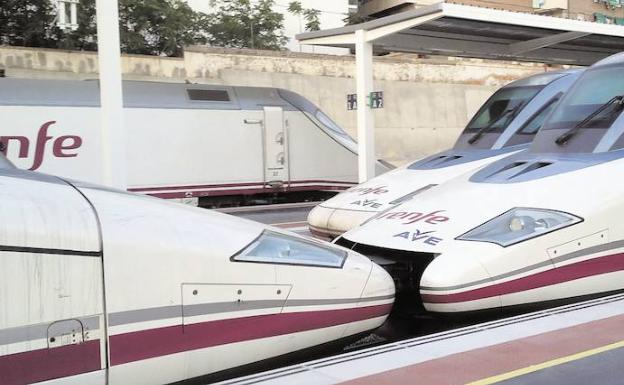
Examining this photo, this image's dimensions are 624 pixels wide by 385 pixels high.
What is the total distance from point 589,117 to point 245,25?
23120mm

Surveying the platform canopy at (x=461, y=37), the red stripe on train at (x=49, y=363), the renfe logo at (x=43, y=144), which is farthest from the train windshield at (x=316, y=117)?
the red stripe on train at (x=49, y=363)

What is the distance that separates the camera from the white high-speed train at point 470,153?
26.0 ft

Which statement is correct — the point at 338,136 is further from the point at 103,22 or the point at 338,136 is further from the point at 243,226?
the point at 243,226

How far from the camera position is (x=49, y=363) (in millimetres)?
2973

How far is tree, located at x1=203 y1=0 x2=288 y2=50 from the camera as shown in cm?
2728

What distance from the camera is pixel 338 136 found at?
15789mm

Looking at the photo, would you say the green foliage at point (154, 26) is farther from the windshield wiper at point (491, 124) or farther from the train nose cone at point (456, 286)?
the train nose cone at point (456, 286)

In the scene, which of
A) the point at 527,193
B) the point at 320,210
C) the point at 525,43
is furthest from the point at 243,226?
the point at 525,43

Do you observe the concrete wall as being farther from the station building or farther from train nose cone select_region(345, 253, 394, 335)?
train nose cone select_region(345, 253, 394, 335)

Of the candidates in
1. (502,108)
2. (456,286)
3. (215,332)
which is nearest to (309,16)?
(502,108)

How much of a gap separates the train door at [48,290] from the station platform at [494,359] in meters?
0.85

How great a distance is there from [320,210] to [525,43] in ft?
29.7

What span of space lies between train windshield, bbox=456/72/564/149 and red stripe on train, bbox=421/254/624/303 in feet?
11.9

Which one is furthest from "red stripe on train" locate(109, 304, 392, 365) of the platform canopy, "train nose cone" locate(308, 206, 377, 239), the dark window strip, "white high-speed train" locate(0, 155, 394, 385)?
the platform canopy
